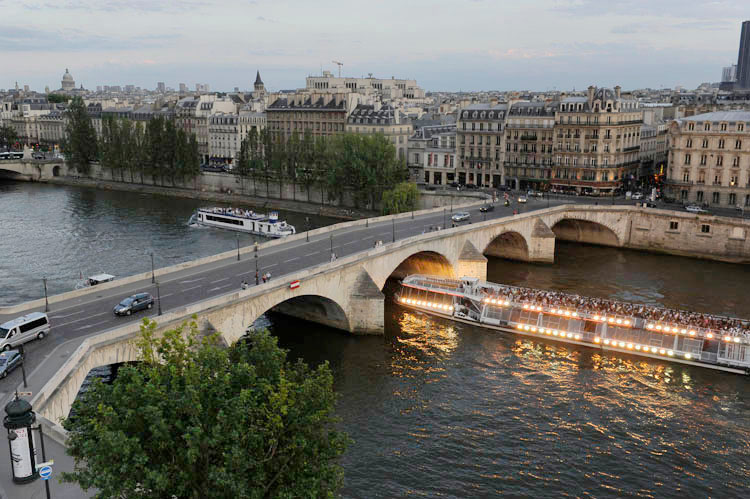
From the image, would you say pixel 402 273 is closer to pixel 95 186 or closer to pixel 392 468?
pixel 392 468

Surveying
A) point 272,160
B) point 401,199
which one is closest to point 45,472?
point 401,199

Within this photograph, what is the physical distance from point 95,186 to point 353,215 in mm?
69104

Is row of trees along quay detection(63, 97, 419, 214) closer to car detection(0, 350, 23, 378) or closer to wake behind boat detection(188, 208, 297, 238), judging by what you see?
wake behind boat detection(188, 208, 297, 238)

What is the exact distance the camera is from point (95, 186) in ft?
488

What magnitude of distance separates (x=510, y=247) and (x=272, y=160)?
54.1 metres

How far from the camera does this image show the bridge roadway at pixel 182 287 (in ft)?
120

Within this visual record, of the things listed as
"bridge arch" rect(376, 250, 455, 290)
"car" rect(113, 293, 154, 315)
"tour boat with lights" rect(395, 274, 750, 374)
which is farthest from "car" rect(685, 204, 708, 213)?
"car" rect(113, 293, 154, 315)

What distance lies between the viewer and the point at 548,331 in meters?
58.7

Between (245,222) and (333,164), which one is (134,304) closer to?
(245,222)

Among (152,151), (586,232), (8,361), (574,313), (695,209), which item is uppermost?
(152,151)

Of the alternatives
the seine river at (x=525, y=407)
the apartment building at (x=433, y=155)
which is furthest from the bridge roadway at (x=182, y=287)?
the apartment building at (x=433, y=155)

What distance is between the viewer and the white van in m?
36.2

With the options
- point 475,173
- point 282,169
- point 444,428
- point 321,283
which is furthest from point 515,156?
point 444,428

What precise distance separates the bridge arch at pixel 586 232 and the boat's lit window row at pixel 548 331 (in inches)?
1440
